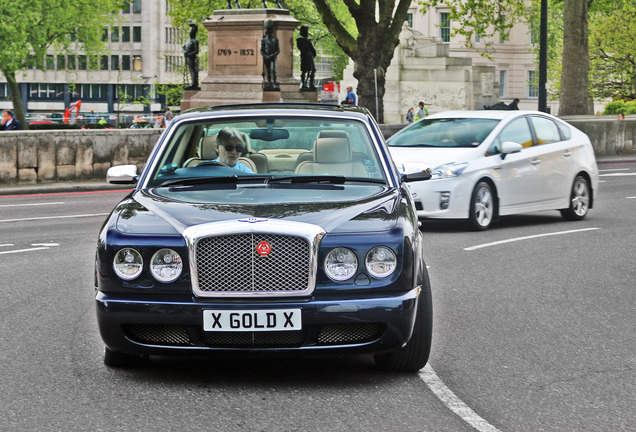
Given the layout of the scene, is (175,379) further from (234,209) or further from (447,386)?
(447,386)

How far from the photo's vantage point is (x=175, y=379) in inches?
250

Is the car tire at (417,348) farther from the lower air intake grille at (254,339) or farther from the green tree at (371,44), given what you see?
the green tree at (371,44)

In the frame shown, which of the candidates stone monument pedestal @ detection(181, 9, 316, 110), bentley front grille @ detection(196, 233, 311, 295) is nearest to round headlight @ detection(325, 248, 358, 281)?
bentley front grille @ detection(196, 233, 311, 295)

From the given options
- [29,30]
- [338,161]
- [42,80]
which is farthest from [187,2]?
[42,80]

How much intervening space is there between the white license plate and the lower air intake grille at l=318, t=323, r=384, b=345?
0.22 meters

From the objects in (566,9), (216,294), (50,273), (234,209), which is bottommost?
(50,273)

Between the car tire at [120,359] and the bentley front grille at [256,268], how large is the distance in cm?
84

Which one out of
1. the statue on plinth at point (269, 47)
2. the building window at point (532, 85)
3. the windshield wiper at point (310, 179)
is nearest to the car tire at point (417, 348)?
the windshield wiper at point (310, 179)

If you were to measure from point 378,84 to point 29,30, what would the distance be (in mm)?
26785

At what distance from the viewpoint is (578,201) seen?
1655cm

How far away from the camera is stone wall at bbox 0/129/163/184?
77.7 feet

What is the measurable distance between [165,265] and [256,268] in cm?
47

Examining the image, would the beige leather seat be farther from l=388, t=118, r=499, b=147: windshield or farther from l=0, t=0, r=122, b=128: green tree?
l=0, t=0, r=122, b=128: green tree

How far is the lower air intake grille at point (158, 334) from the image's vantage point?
6047mm
